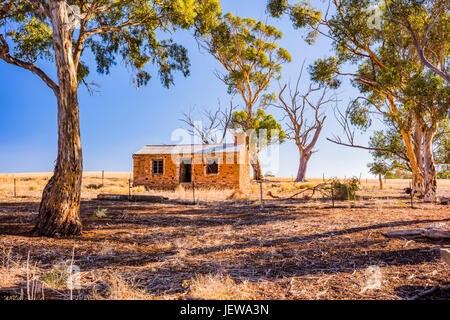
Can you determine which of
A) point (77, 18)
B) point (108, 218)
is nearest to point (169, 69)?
point (77, 18)

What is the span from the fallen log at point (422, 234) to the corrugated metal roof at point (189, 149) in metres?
16.3

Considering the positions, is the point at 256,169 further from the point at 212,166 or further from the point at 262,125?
the point at 212,166

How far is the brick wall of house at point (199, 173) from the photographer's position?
22312 millimetres

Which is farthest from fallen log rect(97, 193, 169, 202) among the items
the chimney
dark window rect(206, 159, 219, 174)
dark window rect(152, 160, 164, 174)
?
the chimney

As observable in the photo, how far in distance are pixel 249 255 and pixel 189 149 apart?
1891 cm

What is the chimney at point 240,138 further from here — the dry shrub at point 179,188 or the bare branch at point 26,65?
the bare branch at point 26,65

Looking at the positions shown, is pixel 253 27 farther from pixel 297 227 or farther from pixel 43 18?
pixel 297 227

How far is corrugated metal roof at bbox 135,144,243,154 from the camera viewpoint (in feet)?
75.6

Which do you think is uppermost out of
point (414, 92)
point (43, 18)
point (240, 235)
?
point (43, 18)

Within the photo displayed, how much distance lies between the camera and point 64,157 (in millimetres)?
6867

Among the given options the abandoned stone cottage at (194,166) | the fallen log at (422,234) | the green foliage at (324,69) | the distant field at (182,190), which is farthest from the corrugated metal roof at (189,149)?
the fallen log at (422,234)

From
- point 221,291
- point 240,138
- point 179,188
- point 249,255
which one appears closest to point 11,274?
point 221,291

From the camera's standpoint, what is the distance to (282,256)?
5.29m
